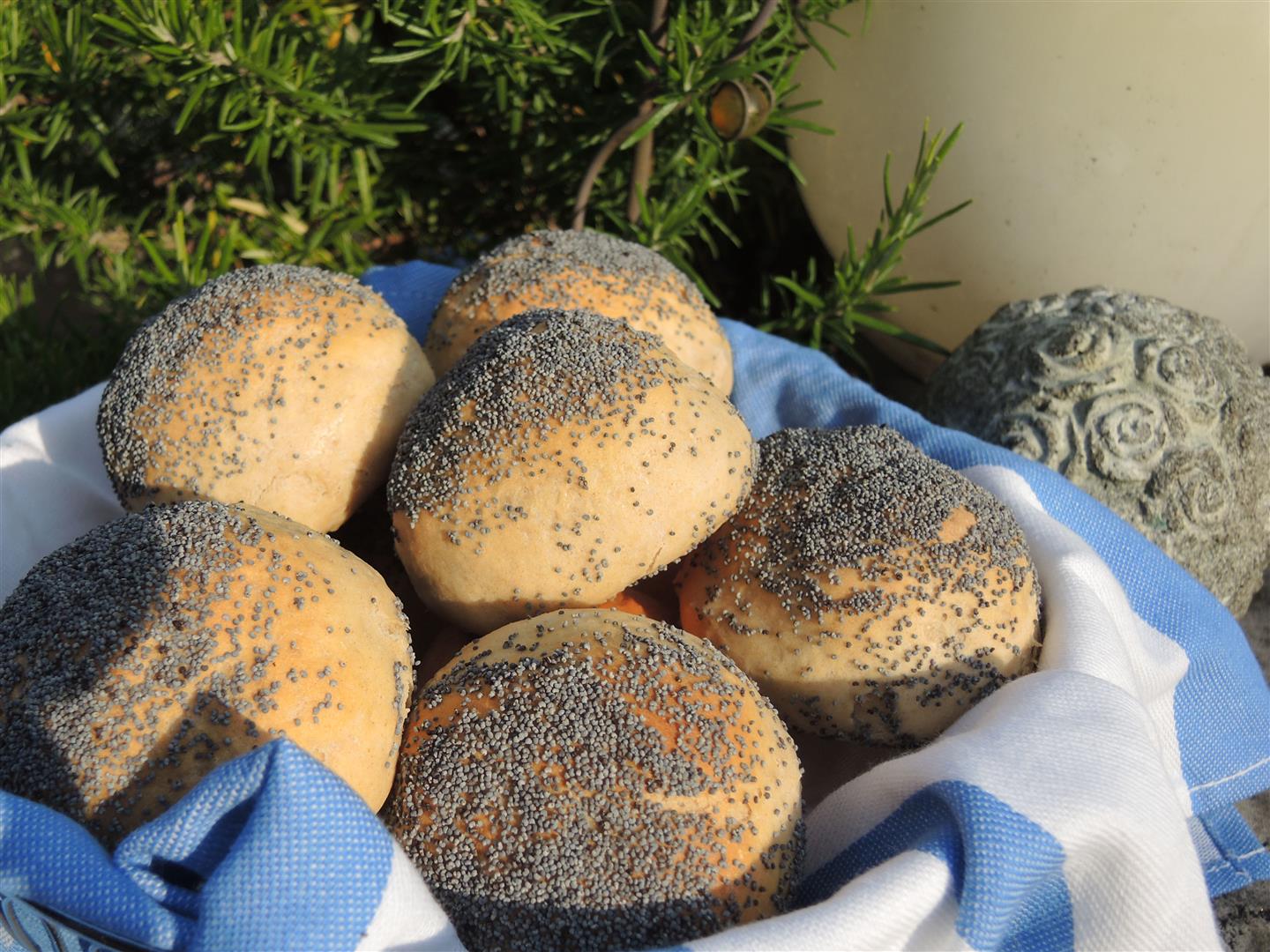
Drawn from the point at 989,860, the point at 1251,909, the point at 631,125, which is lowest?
the point at 1251,909

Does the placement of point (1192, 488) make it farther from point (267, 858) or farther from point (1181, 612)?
point (267, 858)

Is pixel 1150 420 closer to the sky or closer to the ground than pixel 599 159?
closer to the ground

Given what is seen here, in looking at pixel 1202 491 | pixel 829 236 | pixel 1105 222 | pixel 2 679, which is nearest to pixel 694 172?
pixel 829 236

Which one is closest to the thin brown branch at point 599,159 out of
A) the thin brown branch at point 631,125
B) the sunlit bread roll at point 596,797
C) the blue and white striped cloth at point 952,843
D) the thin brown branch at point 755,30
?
the thin brown branch at point 631,125

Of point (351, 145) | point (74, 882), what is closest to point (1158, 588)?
point (74, 882)

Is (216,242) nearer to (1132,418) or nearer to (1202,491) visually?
(1132,418)

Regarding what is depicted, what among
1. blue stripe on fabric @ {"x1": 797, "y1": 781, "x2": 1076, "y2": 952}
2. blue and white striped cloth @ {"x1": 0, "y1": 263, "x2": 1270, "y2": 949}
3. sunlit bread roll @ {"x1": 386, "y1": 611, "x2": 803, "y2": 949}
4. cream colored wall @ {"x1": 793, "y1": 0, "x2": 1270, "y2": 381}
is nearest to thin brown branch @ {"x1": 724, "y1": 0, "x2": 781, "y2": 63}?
cream colored wall @ {"x1": 793, "y1": 0, "x2": 1270, "y2": 381}

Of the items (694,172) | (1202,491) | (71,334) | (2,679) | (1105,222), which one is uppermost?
(1105,222)
